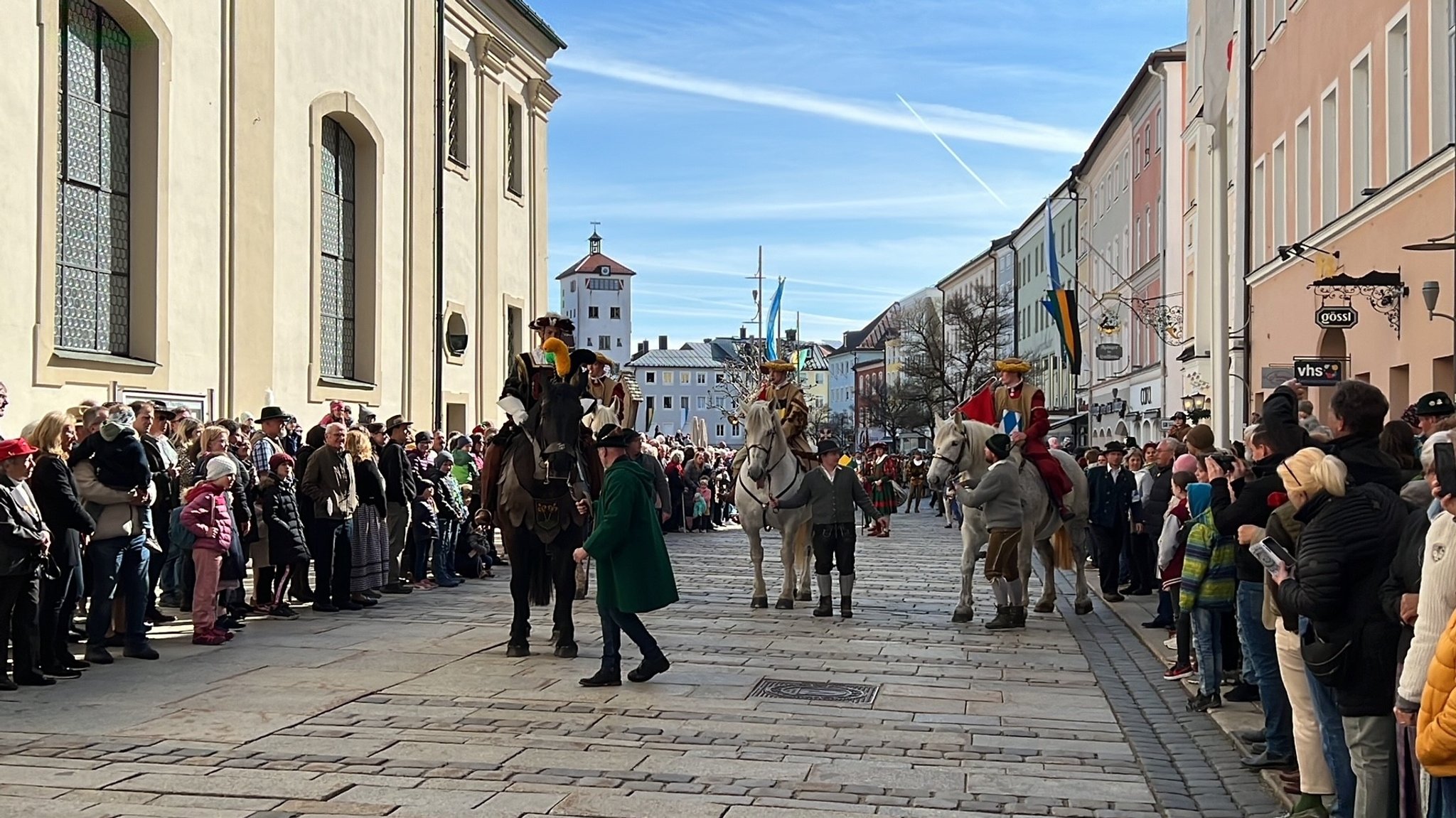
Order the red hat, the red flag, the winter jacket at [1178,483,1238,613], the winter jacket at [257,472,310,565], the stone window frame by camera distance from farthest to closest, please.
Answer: the stone window frame → the red flag → the winter jacket at [257,472,310,565] → the red hat → the winter jacket at [1178,483,1238,613]

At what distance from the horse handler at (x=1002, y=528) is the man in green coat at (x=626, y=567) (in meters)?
4.70

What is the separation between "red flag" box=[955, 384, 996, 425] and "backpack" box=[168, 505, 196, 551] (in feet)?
25.4

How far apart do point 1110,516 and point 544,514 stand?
8570mm

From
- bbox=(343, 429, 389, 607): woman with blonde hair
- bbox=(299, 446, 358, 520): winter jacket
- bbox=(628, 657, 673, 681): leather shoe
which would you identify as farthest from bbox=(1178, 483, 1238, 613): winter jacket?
bbox=(343, 429, 389, 607): woman with blonde hair

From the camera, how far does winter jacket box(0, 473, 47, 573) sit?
978 cm

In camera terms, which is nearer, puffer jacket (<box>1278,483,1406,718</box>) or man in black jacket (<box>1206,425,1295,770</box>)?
puffer jacket (<box>1278,483,1406,718</box>)

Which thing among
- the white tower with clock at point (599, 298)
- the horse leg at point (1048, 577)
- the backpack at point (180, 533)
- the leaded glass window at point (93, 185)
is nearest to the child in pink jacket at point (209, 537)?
the backpack at point (180, 533)

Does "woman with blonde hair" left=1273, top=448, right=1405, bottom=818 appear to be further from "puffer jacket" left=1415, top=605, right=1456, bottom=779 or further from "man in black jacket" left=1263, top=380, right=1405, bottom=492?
"puffer jacket" left=1415, top=605, right=1456, bottom=779

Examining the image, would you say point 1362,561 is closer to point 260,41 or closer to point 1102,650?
point 1102,650

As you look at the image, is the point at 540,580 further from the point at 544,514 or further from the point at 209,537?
the point at 209,537

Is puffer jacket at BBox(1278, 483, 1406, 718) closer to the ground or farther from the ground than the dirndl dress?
farther from the ground

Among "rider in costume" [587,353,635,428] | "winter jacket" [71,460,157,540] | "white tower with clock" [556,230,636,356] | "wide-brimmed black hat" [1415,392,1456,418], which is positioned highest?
"white tower with clock" [556,230,636,356]

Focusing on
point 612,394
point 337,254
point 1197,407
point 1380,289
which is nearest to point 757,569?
point 612,394

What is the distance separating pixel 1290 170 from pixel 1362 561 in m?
20.5
